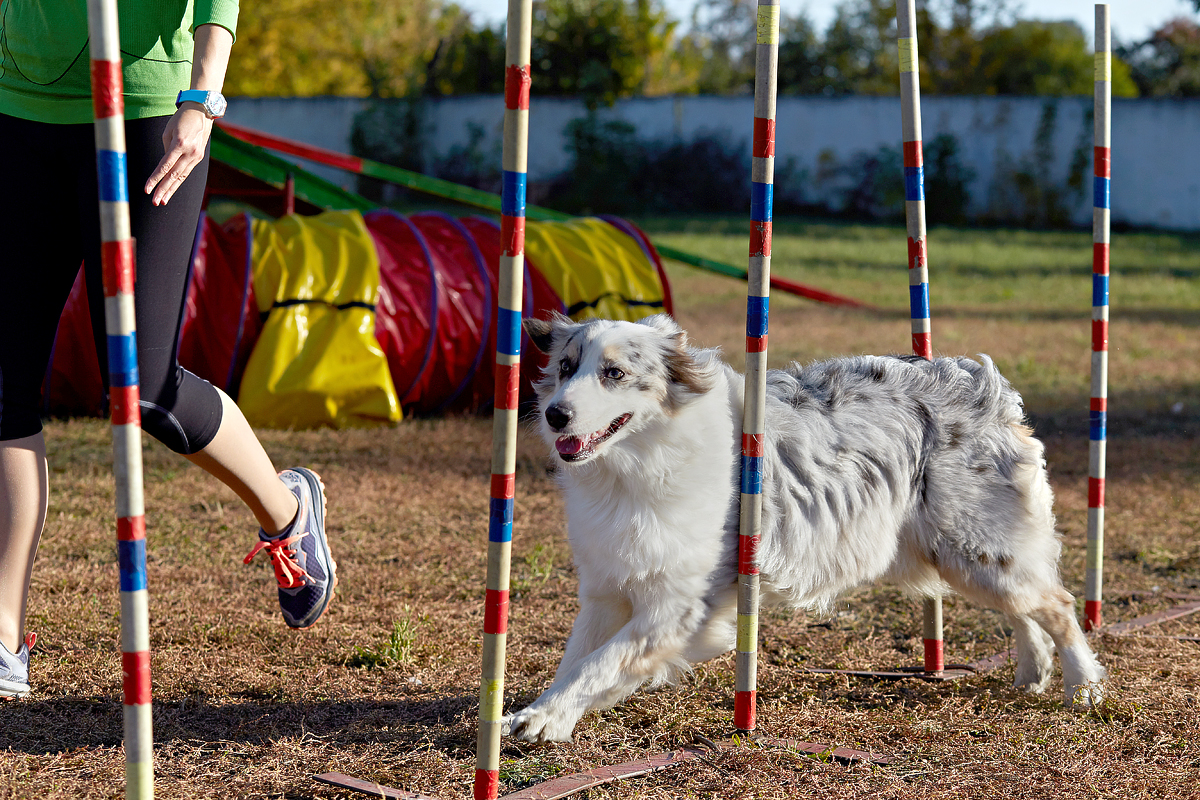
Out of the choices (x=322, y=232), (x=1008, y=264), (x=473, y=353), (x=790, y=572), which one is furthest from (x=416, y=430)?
(x=1008, y=264)

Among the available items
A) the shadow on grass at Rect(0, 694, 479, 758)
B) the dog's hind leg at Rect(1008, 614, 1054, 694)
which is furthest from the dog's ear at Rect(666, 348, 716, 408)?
the dog's hind leg at Rect(1008, 614, 1054, 694)

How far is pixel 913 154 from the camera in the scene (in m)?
3.11

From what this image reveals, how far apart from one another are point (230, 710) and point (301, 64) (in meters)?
24.9

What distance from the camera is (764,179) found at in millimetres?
2428

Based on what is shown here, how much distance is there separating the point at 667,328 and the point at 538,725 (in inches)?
40.5

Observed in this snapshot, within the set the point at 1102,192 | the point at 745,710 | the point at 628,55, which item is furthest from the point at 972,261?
the point at 745,710

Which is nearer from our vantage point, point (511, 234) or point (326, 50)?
point (511, 234)

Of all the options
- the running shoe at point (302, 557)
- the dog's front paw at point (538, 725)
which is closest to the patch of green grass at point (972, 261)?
the running shoe at point (302, 557)

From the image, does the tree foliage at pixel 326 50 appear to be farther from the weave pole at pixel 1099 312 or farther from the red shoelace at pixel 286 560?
the red shoelace at pixel 286 560

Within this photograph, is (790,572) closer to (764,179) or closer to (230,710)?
(764,179)

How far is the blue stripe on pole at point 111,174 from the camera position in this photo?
1629mm

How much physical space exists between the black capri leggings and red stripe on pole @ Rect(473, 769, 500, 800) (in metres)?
1.09

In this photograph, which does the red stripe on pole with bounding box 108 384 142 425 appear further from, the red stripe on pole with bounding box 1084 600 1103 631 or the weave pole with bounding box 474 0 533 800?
the red stripe on pole with bounding box 1084 600 1103 631

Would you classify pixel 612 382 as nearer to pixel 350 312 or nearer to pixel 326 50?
pixel 350 312
